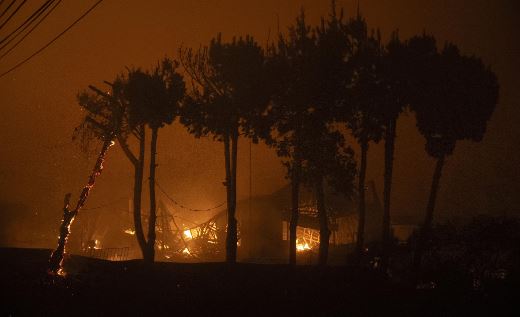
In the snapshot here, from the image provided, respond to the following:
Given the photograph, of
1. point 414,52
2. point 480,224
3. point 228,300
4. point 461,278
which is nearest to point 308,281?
point 228,300

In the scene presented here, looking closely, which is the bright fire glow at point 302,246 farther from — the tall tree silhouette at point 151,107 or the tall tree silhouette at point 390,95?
the tall tree silhouette at point 151,107

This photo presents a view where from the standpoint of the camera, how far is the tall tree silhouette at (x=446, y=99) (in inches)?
982

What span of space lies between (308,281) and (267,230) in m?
20.1

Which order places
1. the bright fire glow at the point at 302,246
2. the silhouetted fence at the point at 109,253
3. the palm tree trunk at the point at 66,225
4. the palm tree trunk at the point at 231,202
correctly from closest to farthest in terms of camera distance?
the palm tree trunk at the point at 66,225
the palm tree trunk at the point at 231,202
the silhouetted fence at the point at 109,253
the bright fire glow at the point at 302,246

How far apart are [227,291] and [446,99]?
15.4m

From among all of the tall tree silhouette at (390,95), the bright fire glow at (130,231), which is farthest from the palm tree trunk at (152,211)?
the bright fire glow at (130,231)

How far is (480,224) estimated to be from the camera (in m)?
22.9

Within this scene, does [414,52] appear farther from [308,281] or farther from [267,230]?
[267,230]

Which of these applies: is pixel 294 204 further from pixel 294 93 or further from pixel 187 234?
pixel 187 234

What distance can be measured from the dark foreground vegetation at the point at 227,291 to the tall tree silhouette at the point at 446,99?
4543mm

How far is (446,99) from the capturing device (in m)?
25.1

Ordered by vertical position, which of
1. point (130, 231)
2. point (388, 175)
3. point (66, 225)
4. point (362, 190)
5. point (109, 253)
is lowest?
point (109, 253)

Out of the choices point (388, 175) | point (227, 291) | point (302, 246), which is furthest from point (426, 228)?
point (302, 246)

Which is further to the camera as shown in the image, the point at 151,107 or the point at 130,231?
the point at 130,231
